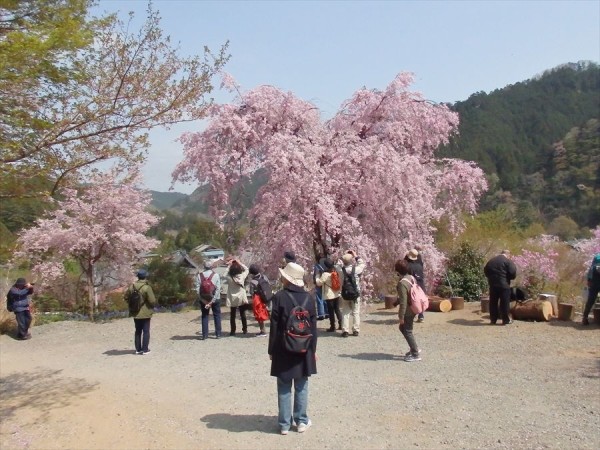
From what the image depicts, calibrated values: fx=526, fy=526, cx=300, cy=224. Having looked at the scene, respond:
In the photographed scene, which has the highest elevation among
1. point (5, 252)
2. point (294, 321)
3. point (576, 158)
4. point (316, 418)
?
point (576, 158)

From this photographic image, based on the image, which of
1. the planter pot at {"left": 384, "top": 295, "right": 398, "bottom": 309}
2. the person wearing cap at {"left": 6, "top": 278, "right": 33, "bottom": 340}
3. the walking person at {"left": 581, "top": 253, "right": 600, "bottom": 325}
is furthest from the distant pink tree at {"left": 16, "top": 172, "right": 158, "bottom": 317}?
the walking person at {"left": 581, "top": 253, "right": 600, "bottom": 325}

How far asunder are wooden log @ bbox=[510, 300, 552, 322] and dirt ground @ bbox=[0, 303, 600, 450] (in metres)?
0.30

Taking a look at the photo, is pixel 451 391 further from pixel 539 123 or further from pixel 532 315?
pixel 539 123

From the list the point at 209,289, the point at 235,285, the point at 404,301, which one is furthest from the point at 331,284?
the point at 404,301

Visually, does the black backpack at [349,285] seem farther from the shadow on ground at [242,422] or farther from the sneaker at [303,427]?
the sneaker at [303,427]

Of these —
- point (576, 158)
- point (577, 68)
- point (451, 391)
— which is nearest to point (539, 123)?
point (576, 158)

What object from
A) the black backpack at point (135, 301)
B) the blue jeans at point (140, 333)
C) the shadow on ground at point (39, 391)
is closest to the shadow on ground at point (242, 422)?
the shadow on ground at point (39, 391)

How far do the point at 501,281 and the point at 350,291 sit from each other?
3.08m

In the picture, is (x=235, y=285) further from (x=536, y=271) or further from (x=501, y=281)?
(x=536, y=271)

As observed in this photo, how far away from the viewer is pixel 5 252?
20.5 feet

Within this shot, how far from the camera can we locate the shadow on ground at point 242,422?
5.55 meters

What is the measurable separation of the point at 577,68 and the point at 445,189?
91204mm

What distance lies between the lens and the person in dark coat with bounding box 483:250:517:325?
33.5 feet

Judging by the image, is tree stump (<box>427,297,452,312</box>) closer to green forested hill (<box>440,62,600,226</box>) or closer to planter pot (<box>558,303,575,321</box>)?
planter pot (<box>558,303,575,321</box>)
